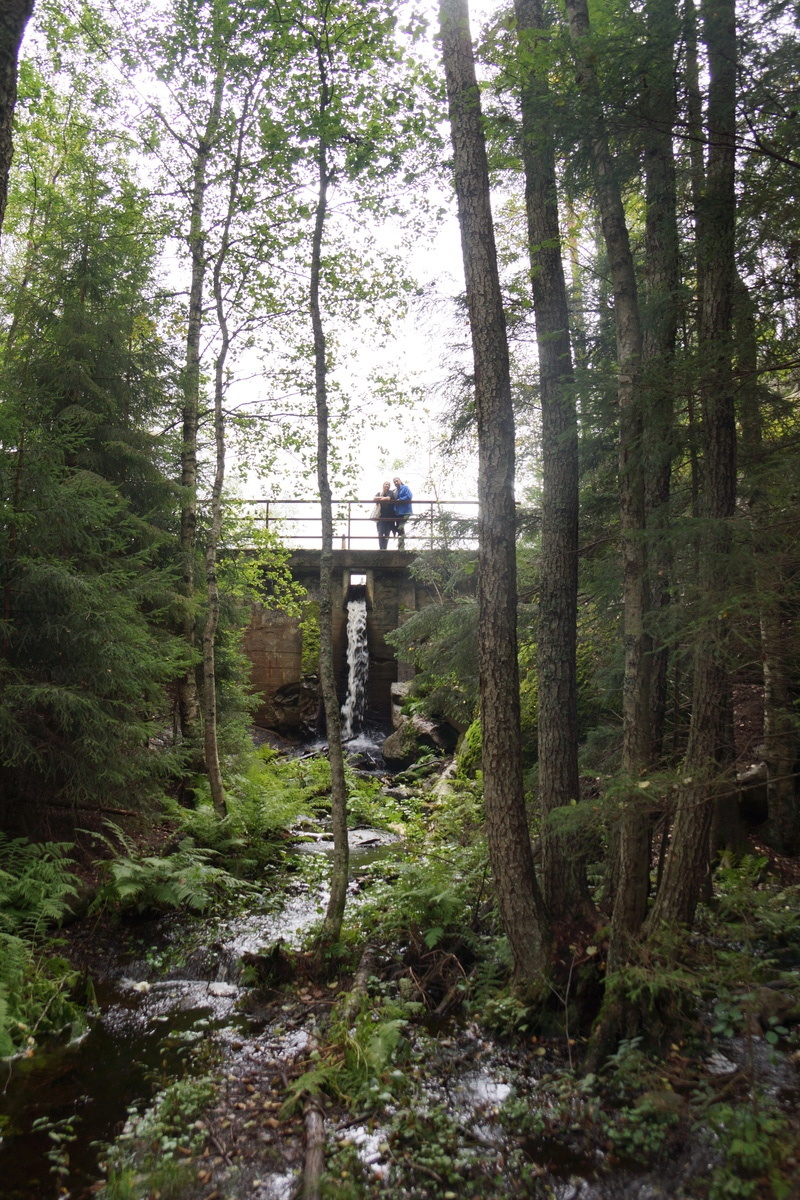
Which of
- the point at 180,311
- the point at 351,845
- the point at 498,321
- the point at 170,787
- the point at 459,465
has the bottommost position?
the point at 351,845

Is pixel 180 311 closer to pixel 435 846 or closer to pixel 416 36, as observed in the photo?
pixel 416 36

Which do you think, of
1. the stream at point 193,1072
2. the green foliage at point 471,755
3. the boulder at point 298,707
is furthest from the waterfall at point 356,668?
the stream at point 193,1072

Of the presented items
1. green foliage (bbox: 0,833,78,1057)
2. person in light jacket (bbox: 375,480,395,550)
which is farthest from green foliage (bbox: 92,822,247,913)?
person in light jacket (bbox: 375,480,395,550)

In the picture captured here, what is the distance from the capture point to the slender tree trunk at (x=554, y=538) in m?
5.39

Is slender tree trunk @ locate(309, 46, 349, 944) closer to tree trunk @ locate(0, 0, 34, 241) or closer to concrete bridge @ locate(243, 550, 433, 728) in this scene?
tree trunk @ locate(0, 0, 34, 241)

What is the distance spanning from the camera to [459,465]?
782 cm

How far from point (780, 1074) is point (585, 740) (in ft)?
12.4

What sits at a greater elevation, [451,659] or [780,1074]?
[451,659]

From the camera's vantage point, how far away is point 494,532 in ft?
17.5

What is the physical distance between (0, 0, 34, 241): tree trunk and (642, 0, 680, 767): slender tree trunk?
11.9 feet

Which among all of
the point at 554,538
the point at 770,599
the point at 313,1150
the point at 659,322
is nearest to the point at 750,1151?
the point at 313,1150

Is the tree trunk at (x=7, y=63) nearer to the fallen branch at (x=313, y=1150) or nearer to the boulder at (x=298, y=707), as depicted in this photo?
the fallen branch at (x=313, y=1150)

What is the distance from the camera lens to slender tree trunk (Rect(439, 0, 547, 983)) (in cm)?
509

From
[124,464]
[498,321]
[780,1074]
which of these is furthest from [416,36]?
[780,1074]
